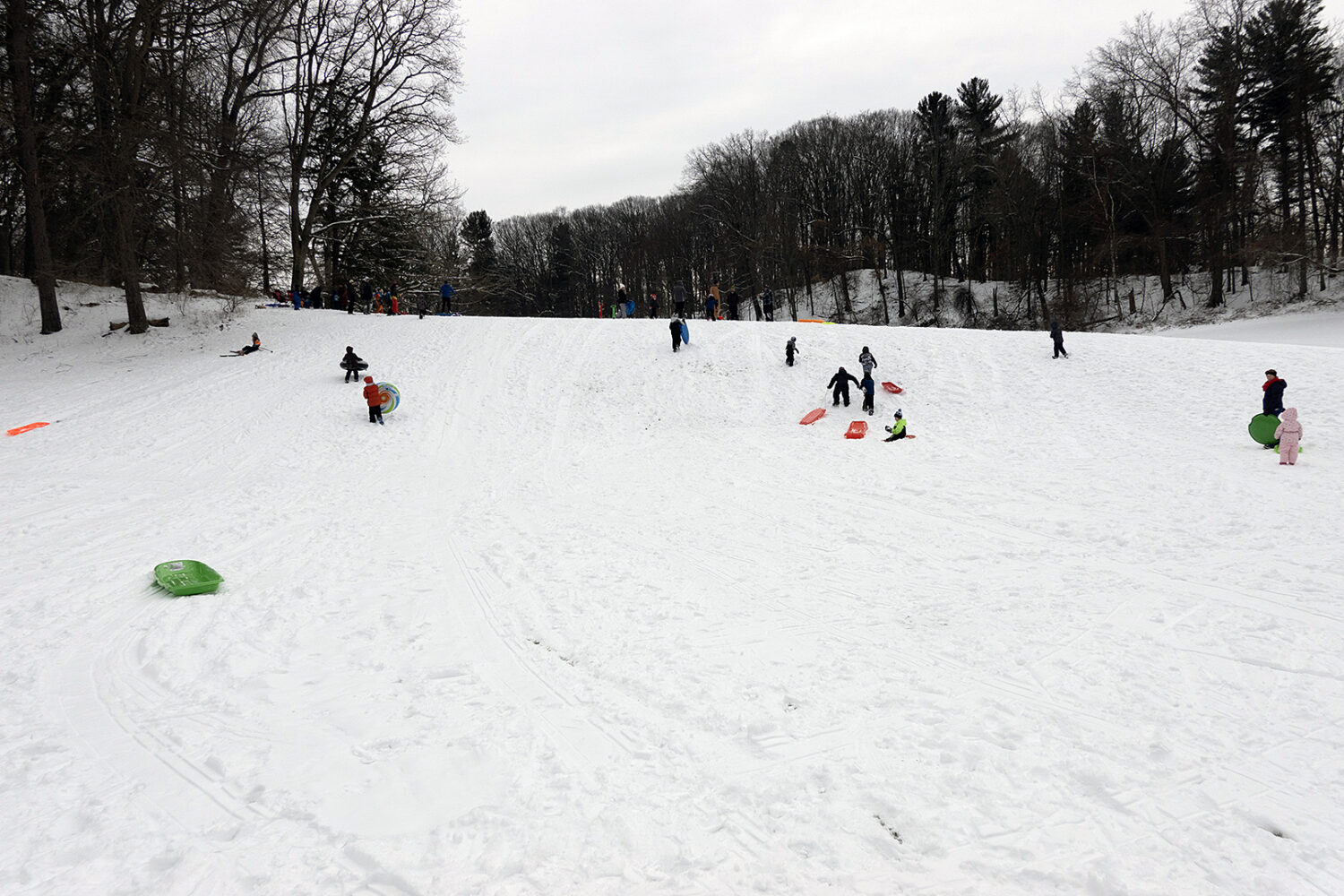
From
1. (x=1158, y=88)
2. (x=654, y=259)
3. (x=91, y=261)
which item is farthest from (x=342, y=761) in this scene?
(x=654, y=259)

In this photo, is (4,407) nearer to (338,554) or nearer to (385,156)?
(338,554)

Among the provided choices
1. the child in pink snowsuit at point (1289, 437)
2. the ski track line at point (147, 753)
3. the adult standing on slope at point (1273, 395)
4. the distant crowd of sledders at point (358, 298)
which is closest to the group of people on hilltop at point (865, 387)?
the child in pink snowsuit at point (1289, 437)

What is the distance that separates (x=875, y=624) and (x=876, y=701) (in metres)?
1.35

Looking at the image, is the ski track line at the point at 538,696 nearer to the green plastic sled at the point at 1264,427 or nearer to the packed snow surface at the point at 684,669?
the packed snow surface at the point at 684,669

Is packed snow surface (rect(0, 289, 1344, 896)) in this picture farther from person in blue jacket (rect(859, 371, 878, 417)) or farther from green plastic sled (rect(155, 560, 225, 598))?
person in blue jacket (rect(859, 371, 878, 417))

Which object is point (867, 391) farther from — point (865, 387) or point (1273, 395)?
point (1273, 395)

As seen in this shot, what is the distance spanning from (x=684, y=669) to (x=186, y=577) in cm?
601

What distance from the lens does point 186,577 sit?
725 centimetres

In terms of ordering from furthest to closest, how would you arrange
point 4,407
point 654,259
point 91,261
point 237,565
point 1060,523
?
point 654,259, point 91,261, point 4,407, point 1060,523, point 237,565

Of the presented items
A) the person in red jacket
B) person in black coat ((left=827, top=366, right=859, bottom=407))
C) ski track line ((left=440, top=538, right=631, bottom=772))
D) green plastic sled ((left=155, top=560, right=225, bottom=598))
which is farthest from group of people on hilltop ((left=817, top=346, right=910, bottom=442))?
green plastic sled ((left=155, top=560, right=225, bottom=598))

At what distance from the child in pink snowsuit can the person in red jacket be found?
18750 millimetres

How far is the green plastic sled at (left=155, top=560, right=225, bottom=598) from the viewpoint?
7.05 m

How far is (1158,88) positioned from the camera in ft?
104

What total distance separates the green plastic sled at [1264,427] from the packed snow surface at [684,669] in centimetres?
59
